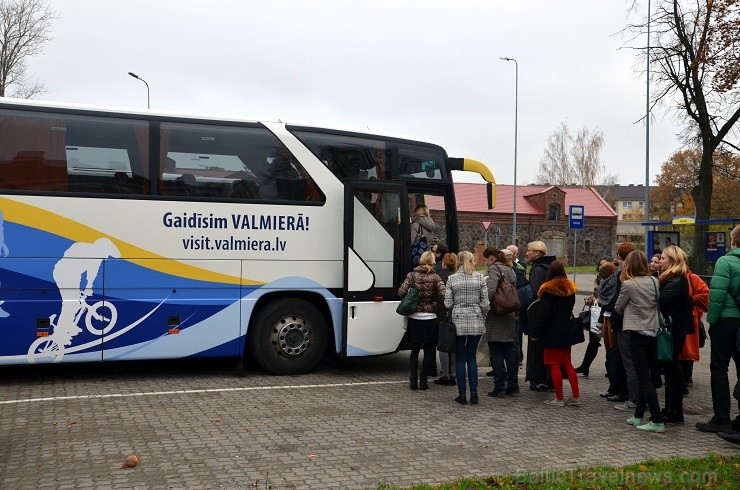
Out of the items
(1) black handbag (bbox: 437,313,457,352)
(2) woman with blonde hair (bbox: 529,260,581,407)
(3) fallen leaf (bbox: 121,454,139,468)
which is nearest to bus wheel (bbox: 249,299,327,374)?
(1) black handbag (bbox: 437,313,457,352)

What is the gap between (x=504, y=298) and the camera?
30.6 ft

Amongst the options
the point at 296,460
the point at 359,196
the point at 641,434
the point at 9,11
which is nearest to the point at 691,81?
the point at 359,196

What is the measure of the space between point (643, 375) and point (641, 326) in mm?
513

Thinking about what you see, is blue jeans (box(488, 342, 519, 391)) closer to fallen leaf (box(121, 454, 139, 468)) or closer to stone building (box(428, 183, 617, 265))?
fallen leaf (box(121, 454, 139, 468))

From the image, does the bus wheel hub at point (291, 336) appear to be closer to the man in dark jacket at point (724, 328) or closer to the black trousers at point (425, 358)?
the black trousers at point (425, 358)

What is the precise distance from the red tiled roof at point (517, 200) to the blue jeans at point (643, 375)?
52.3 metres

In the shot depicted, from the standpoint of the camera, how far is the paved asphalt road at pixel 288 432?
20.0ft

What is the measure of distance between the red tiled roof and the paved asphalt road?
51.2 m

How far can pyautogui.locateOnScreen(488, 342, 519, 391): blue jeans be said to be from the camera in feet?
31.3

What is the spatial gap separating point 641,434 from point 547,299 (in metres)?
1.89

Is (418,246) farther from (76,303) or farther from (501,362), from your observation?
(76,303)

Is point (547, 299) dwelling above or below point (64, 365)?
above

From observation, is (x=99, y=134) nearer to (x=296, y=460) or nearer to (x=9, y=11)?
(x=296, y=460)

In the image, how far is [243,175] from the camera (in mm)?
10570
